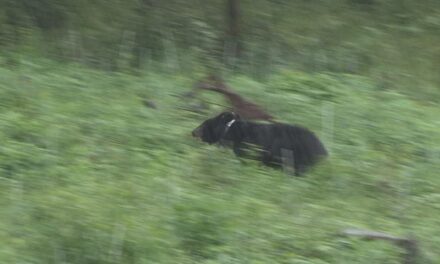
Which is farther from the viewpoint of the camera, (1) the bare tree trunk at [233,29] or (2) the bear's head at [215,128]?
(1) the bare tree trunk at [233,29]

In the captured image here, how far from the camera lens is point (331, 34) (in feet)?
33.2

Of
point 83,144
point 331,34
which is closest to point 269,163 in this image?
point 83,144

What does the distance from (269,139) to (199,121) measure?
2.87ft

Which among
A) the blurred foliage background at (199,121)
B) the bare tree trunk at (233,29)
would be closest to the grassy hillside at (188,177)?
the blurred foliage background at (199,121)

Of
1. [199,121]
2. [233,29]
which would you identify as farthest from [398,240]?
[233,29]

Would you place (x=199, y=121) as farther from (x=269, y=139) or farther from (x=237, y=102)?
(x=269, y=139)

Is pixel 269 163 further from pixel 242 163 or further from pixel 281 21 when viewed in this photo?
pixel 281 21

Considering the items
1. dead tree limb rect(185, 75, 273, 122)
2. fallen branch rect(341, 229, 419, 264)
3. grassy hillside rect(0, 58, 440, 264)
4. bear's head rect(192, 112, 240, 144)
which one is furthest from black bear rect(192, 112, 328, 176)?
fallen branch rect(341, 229, 419, 264)

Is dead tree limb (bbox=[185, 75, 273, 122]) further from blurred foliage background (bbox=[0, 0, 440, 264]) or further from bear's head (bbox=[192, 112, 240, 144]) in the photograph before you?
bear's head (bbox=[192, 112, 240, 144])

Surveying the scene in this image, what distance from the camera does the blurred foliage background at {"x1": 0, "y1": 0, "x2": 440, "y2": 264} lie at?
16.9 ft

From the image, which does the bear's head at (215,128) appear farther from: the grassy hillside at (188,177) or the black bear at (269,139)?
the grassy hillside at (188,177)

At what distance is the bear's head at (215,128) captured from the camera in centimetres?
699

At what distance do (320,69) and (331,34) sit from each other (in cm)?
89

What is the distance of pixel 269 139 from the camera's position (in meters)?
6.91
